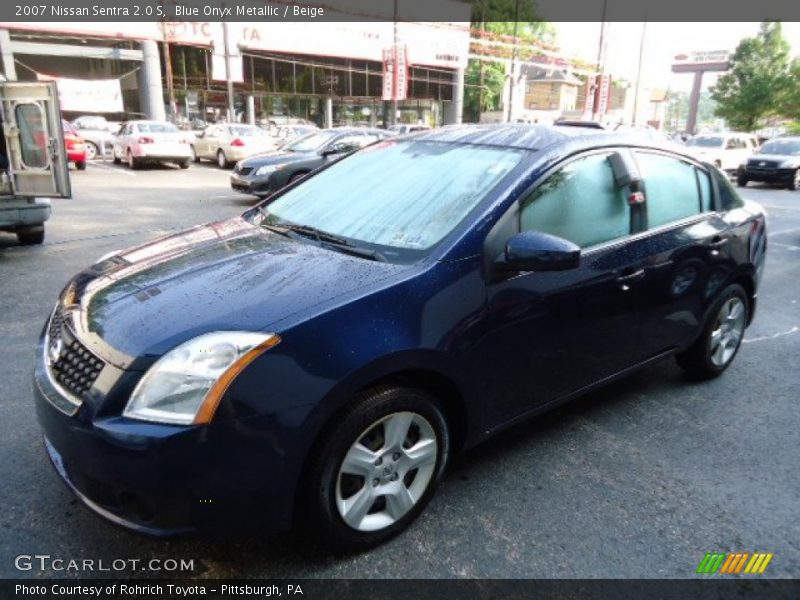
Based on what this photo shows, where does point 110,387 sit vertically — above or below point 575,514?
above

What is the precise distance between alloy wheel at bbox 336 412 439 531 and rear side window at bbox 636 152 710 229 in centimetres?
179

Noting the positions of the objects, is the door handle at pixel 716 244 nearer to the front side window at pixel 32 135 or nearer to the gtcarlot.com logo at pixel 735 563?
the gtcarlot.com logo at pixel 735 563

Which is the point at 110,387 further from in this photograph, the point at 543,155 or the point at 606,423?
the point at 606,423

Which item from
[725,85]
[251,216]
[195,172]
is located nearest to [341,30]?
[195,172]

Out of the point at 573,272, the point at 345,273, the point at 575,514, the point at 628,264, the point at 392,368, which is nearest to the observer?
the point at 392,368

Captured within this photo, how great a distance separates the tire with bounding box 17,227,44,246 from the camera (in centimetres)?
748

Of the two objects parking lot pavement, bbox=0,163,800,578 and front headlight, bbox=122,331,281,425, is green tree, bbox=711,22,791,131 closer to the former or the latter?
parking lot pavement, bbox=0,163,800,578

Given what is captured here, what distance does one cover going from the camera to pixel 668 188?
11.6 ft

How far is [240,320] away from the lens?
6.89ft

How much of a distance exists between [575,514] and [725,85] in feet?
142

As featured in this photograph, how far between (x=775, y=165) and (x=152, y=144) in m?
18.2

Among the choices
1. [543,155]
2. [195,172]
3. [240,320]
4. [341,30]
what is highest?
[341,30]

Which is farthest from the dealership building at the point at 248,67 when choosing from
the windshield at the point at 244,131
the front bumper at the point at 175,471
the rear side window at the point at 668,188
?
the front bumper at the point at 175,471

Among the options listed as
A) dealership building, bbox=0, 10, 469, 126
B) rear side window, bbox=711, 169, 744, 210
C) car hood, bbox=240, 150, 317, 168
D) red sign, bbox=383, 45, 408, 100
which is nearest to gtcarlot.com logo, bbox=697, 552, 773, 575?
rear side window, bbox=711, 169, 744, 210
